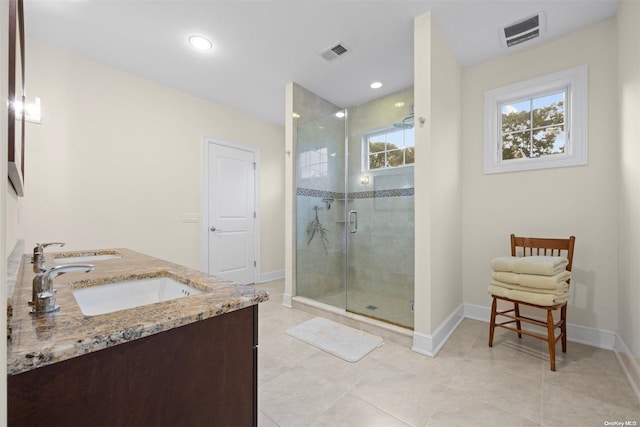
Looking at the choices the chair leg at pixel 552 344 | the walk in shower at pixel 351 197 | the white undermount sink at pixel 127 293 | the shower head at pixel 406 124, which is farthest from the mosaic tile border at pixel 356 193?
the white undermount sink at pixel 127 293

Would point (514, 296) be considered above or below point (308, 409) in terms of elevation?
above

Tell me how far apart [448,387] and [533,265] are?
3.43 ft

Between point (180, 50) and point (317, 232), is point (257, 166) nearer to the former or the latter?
point (317, 232)

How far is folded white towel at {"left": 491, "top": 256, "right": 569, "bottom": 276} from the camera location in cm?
192

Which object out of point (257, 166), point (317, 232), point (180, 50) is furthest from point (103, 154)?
point (317, 232)

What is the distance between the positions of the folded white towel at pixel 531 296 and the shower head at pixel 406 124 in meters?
1.86

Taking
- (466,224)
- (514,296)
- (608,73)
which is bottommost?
(514,296)

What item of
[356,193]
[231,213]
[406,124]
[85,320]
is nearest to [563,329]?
[356,193]

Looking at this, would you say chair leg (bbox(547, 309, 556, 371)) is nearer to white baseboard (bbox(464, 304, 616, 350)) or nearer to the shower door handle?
white baseboard (bbox(464, 304, 616, 350))

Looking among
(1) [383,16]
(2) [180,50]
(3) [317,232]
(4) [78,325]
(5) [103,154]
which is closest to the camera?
(4) [78,325]

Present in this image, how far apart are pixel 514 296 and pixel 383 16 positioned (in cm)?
238

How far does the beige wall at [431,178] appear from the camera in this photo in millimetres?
2146

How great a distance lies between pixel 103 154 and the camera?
285 centimetres

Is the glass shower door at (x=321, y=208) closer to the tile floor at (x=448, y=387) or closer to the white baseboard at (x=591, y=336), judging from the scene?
the tile floor at (x=448, y=387)
